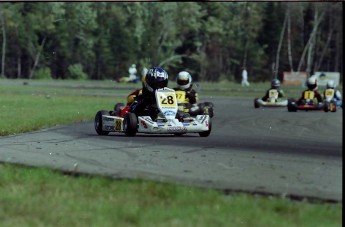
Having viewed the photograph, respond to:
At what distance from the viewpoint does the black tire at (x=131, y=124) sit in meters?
11.4

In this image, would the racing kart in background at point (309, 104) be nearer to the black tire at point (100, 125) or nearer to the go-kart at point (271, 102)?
the go-kart at point (271, 102)

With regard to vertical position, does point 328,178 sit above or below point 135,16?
below

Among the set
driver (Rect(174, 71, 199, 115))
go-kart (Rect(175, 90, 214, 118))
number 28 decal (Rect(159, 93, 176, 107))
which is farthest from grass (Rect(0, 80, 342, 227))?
driver (Rect(174, 71, 199, 115))

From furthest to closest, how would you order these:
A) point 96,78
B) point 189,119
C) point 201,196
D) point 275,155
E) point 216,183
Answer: point 96,78
point 189,119
point 275,155
point 216,183
point 201,196

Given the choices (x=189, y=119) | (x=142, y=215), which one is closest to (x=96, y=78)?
(x=189, y=119)

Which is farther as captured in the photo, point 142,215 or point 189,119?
point 189,119

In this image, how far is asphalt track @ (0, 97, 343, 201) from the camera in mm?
6547

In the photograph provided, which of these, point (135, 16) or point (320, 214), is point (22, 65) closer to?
point (135, 16)

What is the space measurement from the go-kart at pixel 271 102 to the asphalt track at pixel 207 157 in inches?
412

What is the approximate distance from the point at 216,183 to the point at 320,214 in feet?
4.57

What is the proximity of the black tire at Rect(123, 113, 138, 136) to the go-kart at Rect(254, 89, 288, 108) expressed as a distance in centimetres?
1240

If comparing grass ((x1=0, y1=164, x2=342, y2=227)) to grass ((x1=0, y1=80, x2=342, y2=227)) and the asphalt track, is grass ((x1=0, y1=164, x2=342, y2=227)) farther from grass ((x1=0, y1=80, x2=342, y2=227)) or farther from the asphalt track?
the asphalt track

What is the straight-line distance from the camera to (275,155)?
8719 millimetres

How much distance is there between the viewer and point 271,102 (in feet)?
77.8
